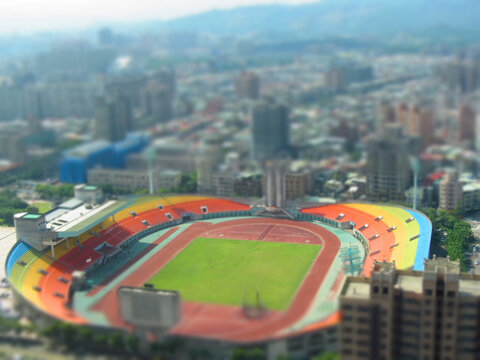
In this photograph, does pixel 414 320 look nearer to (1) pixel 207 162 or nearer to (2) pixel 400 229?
(2) pixel 400 229

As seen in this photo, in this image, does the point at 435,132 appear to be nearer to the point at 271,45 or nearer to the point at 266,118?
the point at 266,118

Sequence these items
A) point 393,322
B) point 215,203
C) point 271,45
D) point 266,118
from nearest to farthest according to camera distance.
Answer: point 393,322
point 215,203
point 266,118
point 271,45

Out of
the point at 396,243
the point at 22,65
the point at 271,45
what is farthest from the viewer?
the point at 271,45

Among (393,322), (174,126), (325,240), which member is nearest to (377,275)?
(393,322)

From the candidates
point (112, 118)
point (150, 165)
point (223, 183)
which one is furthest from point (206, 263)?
point (112, 118)

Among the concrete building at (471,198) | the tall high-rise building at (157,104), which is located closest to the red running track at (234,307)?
the concrete building at (471,198)

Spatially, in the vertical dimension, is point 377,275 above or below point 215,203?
above

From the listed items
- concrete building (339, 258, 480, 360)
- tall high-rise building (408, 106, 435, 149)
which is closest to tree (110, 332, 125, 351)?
concrete building (339, 258, 480, 360)
